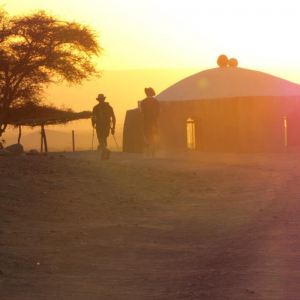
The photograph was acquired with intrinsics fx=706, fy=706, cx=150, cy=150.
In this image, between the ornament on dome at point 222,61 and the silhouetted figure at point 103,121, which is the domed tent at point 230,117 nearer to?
the ornament on dome at point 222,61

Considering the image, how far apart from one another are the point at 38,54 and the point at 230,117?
1187 cm

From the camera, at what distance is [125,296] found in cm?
533

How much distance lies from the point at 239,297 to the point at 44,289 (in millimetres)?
1561

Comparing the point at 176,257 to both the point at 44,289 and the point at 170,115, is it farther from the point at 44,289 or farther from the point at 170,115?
the point at 170,115

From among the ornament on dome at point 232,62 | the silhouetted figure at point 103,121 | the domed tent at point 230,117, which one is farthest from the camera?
the ornament on dome at point 232,62

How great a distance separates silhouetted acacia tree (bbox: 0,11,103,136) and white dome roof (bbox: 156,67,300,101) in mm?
6614

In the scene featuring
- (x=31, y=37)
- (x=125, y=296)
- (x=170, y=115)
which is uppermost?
(x=31, y=37)

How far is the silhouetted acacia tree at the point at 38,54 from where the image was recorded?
1405 inches

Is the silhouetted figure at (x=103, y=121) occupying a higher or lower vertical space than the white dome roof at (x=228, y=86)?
lower

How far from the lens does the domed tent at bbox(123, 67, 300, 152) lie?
2867cm

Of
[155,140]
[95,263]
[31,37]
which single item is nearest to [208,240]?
[95,263]

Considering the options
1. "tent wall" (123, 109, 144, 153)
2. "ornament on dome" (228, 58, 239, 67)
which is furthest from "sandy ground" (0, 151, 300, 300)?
"ornament on dome" (228, 58, 239, 67)

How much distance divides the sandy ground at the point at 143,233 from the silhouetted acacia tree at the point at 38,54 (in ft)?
73.0

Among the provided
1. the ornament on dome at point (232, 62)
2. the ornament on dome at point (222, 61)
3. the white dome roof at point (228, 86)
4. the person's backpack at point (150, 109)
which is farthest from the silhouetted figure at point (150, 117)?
the ornament on dome at point (232, 62)
